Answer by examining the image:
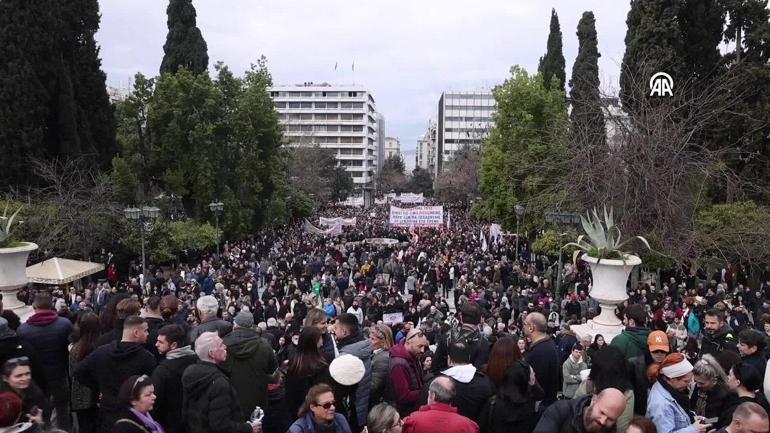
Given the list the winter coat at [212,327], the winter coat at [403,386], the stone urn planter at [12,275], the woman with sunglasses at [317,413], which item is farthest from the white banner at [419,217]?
the woman with sunglasses at [317,413]

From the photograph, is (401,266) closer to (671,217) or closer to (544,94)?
(671,217)

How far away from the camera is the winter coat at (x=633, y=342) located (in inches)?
221

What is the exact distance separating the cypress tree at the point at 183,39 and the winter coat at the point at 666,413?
1319 inches

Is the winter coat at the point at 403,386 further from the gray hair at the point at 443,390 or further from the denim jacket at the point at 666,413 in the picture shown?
the denim jacket at the point at 666,413

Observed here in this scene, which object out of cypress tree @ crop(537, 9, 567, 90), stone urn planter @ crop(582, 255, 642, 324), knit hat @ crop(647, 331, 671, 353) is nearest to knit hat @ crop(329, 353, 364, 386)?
knit hat @ crop(647, 331, 671, 353)

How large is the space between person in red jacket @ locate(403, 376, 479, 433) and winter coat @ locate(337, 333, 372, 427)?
3.52 feet

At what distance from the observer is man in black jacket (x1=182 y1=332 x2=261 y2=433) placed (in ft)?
13.9

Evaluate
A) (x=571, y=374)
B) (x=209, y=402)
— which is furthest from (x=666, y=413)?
(x=209, y=402)

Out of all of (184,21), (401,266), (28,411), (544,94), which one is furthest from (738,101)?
(184,21)

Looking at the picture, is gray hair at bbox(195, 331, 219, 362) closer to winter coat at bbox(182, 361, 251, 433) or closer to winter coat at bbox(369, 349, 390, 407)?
winter coat at bbox(182, 361, 251, 433)

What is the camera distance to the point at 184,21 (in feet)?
112

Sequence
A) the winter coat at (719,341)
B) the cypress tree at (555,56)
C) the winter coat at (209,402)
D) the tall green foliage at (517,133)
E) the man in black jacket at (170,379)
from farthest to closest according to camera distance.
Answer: the cypress tree at (555,56) < the tall green foliage at (517,133) < the winter coat at (719,341) < the man in black jacket at (170,379) < the winter coat at (209,402)

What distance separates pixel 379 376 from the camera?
17.6 ft

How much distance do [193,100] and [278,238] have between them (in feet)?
31.3
